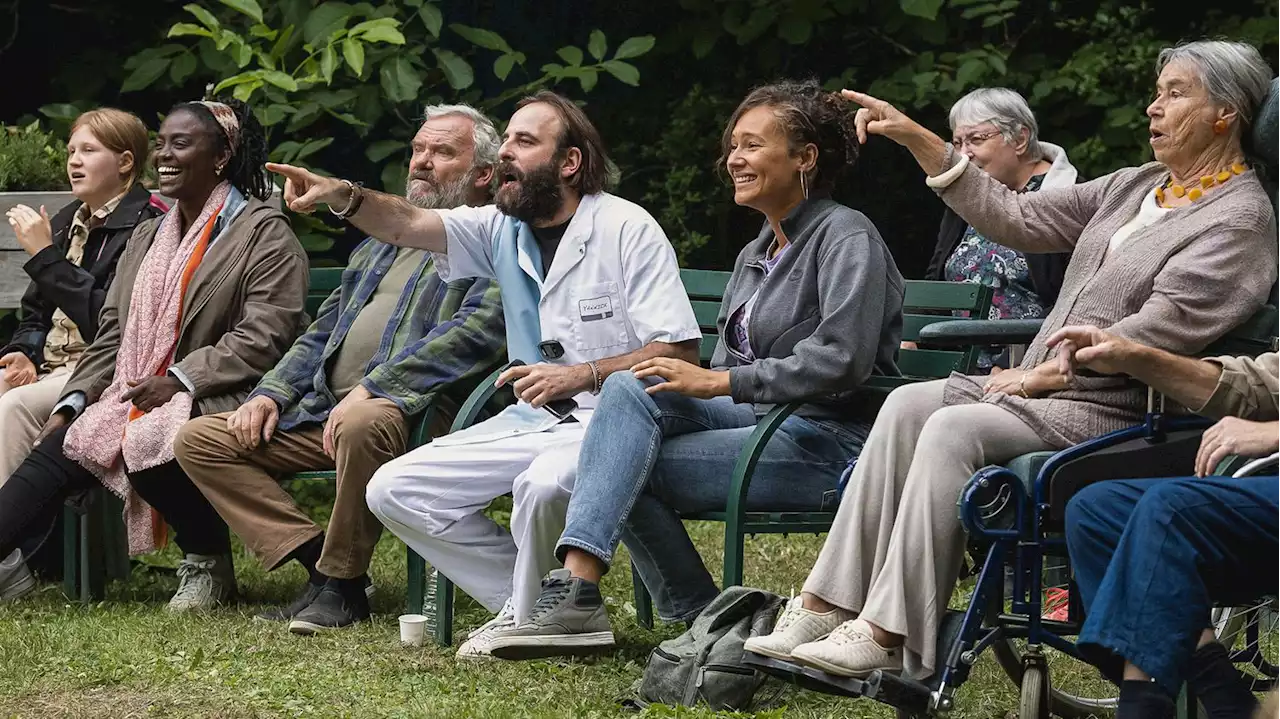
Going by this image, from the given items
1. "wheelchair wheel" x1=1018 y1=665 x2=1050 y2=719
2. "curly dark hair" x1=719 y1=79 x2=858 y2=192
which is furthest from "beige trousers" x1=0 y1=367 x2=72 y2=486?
"wheelchair wheel" x1=1018 y1=665 x2=1050 y2=719

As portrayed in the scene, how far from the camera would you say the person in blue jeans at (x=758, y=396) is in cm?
404

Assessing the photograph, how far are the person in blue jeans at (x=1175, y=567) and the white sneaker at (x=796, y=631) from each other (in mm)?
512

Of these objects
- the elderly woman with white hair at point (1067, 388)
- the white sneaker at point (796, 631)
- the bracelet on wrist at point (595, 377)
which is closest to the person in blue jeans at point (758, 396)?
the bracelet on wrist at point (595, 377)

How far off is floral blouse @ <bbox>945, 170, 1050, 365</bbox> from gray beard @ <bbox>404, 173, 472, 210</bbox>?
5.03 ft

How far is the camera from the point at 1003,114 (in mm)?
5668

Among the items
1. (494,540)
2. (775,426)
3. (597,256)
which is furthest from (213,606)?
(775,426)

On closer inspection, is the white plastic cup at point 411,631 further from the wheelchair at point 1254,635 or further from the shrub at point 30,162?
the shrub at point 30,162

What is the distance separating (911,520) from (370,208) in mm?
1783

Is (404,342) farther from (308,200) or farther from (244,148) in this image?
(244,148)

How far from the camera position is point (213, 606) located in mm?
5332

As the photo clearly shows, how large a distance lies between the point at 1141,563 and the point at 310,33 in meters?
4.58

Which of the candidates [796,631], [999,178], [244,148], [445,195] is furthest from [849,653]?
[244,148]

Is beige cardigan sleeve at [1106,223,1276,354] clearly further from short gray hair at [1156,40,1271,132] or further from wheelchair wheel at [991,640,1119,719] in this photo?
wheelchair wheel at [991,640,1119,719]

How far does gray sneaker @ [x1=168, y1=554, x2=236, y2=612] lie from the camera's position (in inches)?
210
